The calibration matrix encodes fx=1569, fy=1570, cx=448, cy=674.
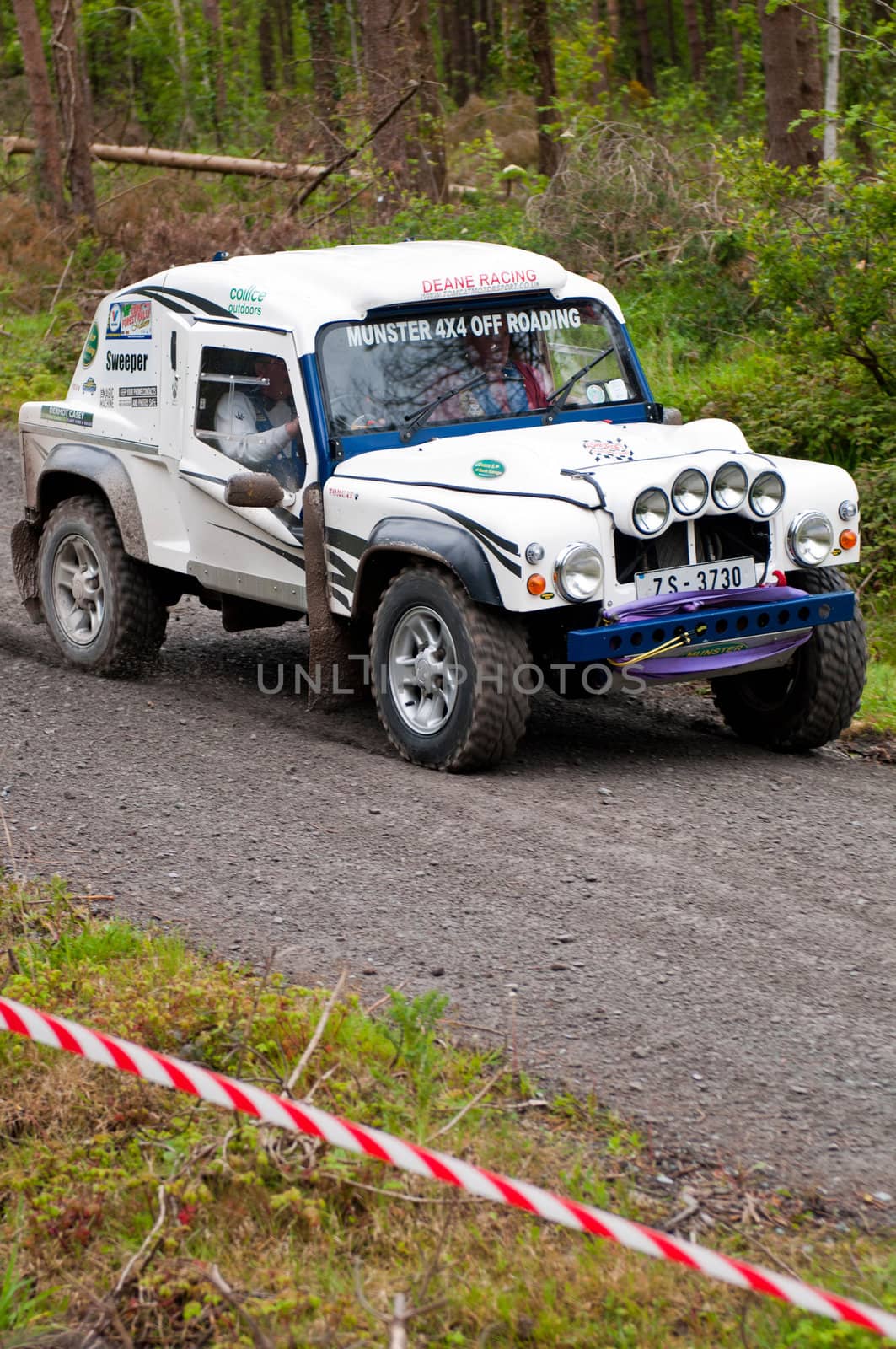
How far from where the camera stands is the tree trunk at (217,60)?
93.9 ft

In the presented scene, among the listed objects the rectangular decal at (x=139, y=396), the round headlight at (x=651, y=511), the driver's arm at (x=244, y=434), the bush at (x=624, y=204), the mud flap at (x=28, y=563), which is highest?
the bush at (x=624, y=204)

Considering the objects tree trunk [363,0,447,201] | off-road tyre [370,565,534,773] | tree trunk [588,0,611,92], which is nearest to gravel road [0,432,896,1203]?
off-road tyre [370,565,534,773]

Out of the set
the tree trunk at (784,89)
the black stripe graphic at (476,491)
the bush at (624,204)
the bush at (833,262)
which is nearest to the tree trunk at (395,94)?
the bush at (624,204)

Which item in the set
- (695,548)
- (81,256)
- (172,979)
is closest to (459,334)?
(695,548)

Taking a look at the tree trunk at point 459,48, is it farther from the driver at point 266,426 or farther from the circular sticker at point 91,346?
the driver at point 266,426

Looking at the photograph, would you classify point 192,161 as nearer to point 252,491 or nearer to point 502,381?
point 502,381

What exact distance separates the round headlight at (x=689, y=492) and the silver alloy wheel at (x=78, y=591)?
140 inches

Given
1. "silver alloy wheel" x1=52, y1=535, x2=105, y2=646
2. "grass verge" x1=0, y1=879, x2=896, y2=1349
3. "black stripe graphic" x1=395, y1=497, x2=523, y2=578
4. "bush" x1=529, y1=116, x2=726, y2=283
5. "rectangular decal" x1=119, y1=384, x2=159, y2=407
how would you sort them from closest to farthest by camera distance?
"grass verge" x1=0, y1=879, x2=896, y2=1349 < "black stripe graphic" x1=395, y1=497, x2=523, y2=578 < "rectangular decal" x1=119, y1=384, x2=159, y2=407 < "silver alloy wheel" x1=52, y1=535, x2=105, y2=646 < "bush" x1=529, y1=116, x2=726, y2=283

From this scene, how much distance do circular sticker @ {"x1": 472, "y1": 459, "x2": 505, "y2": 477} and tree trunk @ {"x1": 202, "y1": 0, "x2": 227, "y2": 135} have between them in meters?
23.3

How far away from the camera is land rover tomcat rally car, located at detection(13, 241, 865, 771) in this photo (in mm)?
6344

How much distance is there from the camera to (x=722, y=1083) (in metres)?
4.04

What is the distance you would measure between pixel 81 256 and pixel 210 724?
1373cm

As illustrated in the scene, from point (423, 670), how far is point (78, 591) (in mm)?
2922

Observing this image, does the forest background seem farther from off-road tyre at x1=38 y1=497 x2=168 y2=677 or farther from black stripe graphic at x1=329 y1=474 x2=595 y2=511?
off-road tyre at x1=38 y1=497 x2=168 y2=677
